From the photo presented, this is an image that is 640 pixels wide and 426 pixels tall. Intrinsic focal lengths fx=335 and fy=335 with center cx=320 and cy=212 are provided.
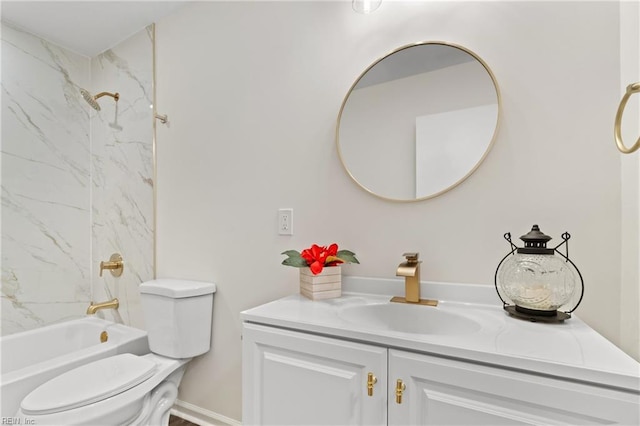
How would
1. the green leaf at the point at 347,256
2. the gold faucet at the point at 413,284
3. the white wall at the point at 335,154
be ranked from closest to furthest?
the white wall at the point at 335,154
the gold faucet at the point at 413,284
the green leaf at the point at 347,256

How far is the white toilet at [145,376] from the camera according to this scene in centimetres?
123

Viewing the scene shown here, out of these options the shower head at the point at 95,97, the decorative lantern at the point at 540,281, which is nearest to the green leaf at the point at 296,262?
the decorative lantern at the point at 540,281

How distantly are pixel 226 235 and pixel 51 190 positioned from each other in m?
1.50

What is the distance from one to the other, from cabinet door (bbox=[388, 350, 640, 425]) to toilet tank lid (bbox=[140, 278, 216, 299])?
3.91ft

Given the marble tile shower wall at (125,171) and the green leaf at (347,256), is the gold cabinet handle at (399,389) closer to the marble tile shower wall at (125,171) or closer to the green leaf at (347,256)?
the green leaf at (347,256)

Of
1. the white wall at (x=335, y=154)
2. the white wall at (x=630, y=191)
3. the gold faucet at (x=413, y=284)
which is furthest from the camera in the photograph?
the gold faucet at (x=413, y=284)

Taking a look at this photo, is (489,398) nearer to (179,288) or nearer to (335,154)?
(335,154)

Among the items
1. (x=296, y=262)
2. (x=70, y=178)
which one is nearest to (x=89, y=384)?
(x=296, y=262)

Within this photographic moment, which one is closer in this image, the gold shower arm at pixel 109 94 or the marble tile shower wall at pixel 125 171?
the marble tile shower wall at pixel 125 171

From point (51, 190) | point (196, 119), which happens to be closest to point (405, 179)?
point (196, 119)

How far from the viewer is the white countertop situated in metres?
0.64

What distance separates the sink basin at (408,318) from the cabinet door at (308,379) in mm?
164

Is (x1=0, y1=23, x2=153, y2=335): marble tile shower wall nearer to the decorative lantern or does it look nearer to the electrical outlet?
the electrical outlet

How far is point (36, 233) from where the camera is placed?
7.30ft
